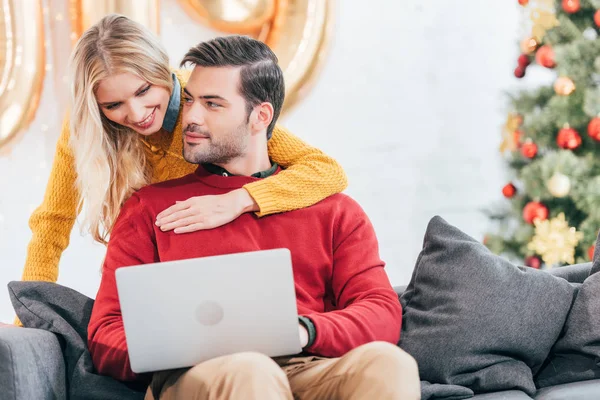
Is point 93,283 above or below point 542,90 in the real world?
below

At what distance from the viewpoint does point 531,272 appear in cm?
207

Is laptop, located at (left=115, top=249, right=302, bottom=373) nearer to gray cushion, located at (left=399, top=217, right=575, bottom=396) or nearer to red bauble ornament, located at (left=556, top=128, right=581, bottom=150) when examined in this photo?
gray cushion, located at (left=399, top=217, right=575, bottom=396)

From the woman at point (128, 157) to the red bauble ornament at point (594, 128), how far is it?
1.74 meters

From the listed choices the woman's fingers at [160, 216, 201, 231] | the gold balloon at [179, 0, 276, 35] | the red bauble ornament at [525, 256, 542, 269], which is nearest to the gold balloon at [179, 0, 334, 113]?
the gold balloon at [179, 0, 276, 35]

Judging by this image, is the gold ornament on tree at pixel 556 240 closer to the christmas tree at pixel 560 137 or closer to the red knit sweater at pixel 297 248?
the christmas tree at pixel 560 137

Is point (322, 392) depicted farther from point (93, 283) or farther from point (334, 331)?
point (93, 283)

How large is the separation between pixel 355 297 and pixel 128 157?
661mm

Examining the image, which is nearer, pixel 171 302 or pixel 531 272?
pixel 171 302

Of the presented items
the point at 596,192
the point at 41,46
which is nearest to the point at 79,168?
the point at 41,46

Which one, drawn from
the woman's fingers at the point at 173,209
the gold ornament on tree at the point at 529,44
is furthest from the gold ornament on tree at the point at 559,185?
the woman's fingers at the point at 173,209

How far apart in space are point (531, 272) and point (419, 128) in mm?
2033

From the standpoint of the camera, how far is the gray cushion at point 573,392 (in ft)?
6.09

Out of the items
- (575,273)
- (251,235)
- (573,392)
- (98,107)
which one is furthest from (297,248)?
(575,273)

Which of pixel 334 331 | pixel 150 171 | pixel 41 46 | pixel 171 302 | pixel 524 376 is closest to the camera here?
pixel 171 302
